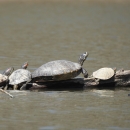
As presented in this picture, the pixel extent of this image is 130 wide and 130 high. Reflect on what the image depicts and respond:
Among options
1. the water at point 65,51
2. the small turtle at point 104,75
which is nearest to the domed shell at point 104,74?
the small turtle at point 104,75

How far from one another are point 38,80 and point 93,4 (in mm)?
29028

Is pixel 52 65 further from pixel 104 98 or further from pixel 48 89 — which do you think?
pixel 104 98

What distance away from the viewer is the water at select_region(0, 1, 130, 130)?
1002 centimetres

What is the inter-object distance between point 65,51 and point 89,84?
23.4 ft

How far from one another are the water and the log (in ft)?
1.41

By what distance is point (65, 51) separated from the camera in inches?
792

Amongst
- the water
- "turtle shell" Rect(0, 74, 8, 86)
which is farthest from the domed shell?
"turtle shell" Rect(0, 74, 8, 86)

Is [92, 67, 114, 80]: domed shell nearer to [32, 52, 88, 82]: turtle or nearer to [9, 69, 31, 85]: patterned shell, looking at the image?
[32, 52, 88, 82]: turtle

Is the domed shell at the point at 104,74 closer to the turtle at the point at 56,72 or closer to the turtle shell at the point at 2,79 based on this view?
the turtle at the point at 56,72

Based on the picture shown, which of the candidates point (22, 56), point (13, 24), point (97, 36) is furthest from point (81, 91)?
point (13, 24)

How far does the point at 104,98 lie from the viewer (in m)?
11.9

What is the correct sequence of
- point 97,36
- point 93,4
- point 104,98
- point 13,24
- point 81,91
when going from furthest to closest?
point 93,4, point 13,24, point 97,36, point 81,91, point 104,98

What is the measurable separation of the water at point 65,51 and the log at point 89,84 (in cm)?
43

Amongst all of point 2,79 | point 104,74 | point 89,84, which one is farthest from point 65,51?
point 2,79
